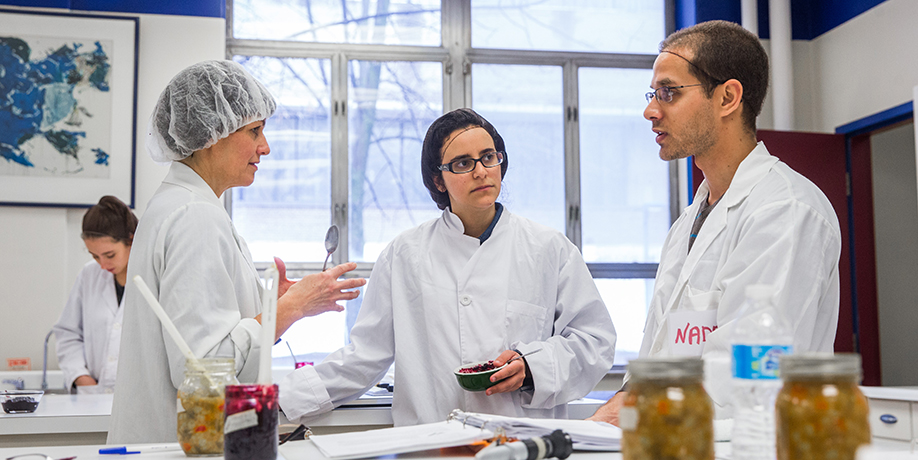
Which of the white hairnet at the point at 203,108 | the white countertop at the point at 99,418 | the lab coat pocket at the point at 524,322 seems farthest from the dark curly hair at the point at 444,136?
the white countertop at the point at 99,418

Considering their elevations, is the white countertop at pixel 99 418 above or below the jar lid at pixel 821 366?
below

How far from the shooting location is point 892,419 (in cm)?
275

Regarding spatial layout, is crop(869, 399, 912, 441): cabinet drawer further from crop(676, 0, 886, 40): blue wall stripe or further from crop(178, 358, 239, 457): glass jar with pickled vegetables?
crop(676, 0, 886, 40): blue wall stripe

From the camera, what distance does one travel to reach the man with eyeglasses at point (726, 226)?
4.42 feet

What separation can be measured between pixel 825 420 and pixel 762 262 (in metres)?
0.73

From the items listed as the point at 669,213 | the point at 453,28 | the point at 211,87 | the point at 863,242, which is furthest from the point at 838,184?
the point at 211,87

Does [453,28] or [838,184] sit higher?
[453,28]

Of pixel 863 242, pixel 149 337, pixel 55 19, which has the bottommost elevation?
pixel 149 337

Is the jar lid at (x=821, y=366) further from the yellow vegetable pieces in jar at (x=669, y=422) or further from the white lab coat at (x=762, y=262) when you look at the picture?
the white lab coat at (x=762, y=262)

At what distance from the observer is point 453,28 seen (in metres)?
4.67

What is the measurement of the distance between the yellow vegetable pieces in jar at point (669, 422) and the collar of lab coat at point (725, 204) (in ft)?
2.74

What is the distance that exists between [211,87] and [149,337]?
59cm

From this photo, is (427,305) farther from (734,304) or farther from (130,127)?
(130,127)

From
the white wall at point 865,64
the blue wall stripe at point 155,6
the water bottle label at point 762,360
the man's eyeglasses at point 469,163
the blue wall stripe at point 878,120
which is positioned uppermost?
the blue wall stripe at point 155,6
